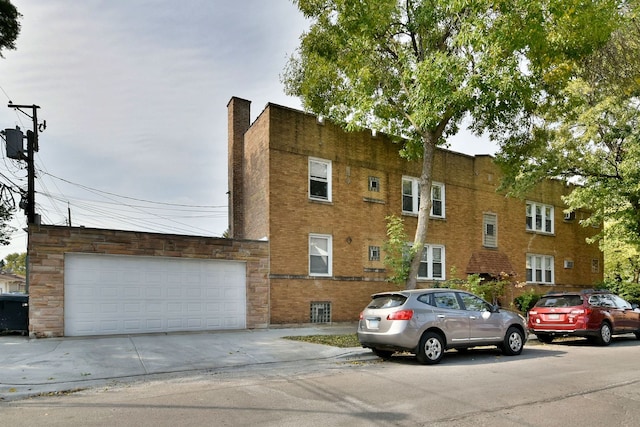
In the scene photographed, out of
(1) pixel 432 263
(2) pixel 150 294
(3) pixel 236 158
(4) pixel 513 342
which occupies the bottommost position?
(4) pixel 513 342

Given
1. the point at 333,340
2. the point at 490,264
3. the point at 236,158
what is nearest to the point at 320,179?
the point at 236,158

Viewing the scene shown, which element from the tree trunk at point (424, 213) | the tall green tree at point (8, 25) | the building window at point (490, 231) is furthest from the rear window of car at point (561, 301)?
the tall green tree at point (8, 25)

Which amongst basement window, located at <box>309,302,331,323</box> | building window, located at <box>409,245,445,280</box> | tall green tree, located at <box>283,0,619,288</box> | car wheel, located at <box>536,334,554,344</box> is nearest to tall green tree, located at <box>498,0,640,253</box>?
tall green tree, located at <box>283,0,619,288</box>

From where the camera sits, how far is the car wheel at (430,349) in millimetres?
9898

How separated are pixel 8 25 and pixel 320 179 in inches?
417

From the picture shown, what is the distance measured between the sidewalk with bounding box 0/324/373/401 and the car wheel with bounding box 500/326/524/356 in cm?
320

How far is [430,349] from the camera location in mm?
10016

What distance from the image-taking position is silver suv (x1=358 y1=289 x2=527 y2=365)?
32.6 feet

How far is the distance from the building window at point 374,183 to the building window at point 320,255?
9.67ft

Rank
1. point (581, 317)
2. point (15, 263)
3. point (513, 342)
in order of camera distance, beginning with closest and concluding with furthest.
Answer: point (513, 342)
point (581, 317)
point (15, 263)

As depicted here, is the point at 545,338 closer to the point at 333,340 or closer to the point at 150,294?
the point at 333,340

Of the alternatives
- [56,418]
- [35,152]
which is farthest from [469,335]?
[35,152]

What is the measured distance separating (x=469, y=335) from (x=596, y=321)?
5.29 m

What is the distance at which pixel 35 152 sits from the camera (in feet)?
68.6
